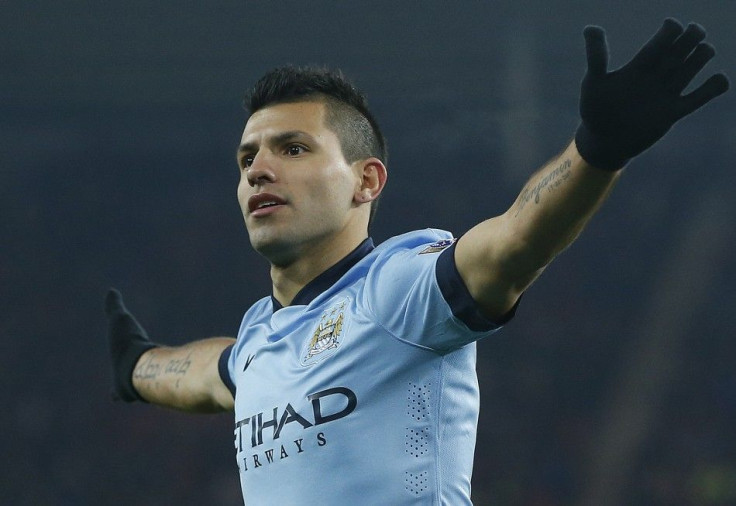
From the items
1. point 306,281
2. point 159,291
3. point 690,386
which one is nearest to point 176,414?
point 159,291

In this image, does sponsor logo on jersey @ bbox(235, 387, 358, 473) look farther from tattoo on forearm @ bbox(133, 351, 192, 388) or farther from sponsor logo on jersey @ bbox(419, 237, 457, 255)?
tattoo on forearm @ bbox(133, 351, 192, 388)

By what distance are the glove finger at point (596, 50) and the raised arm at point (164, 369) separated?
5.82 feet

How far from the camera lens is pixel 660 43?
1.64 meters

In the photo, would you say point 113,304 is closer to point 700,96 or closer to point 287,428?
point 287,428

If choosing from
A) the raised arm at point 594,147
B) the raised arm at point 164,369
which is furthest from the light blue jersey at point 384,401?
the raised arm at point 164,369

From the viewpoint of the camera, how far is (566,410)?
9156 mm

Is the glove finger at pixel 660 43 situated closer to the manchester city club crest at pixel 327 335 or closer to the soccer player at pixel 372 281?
the soccer player at pixel 372 281

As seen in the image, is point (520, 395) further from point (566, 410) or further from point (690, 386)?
point (690, 386)

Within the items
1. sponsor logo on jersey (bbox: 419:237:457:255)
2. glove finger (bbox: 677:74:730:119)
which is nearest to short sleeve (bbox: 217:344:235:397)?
sponsor logo on jersey (bbox: 419:237:457:255)

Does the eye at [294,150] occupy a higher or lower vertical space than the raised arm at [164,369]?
higher

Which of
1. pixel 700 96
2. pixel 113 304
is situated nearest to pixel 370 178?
pixel 700 96

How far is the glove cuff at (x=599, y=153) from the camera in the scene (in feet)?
5.59

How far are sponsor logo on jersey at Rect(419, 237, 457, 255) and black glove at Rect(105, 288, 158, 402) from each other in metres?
1.74

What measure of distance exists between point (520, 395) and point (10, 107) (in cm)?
543
